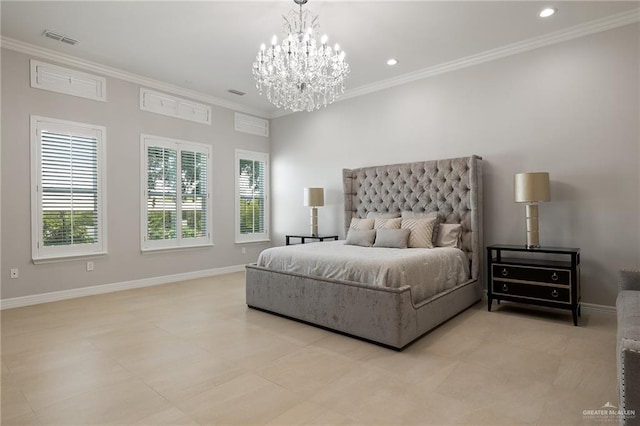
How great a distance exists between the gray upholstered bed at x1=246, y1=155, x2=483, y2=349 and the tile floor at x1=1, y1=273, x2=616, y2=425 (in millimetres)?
151

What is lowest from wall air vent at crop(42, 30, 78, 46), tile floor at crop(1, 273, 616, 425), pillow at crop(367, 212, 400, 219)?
tile floor at crop(1, 273, 616, 425)

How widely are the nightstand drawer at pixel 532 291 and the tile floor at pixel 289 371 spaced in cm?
24

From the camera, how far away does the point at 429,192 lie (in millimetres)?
4723

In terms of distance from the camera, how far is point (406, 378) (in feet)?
7.71

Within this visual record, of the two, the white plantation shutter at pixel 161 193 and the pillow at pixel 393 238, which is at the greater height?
the white plantation shutter at pixel 161 193

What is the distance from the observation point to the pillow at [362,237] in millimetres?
4448

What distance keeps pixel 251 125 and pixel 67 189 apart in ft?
11.0

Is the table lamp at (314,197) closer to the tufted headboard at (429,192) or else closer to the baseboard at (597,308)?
the tufted headboard at (429,192)

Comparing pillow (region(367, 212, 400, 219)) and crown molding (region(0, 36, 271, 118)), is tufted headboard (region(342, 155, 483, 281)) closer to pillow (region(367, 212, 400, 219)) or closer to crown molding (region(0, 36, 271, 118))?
pillow (region(367, 212, 400, 219))

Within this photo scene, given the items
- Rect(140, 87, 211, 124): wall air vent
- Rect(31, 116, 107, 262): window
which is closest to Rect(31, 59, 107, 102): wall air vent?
Rect(31, 116, 107, 262): window

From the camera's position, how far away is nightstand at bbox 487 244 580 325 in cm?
338

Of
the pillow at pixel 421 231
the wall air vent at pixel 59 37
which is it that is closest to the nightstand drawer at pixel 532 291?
the pillow at pixel 421 231

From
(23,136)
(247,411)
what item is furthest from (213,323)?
(23,136)

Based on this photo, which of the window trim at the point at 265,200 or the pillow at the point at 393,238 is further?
the window trim at the point at 265,200
